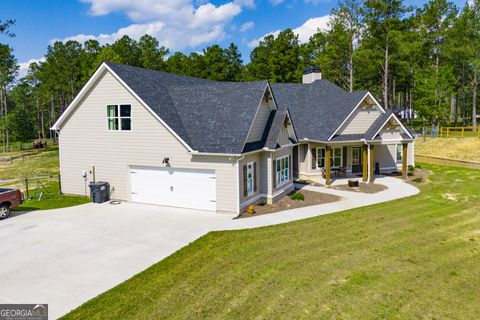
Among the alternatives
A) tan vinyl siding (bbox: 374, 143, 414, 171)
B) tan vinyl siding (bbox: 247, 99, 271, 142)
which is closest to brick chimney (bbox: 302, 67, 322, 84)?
tan vinyl siding (bbox: 374, 143, 414, 171)

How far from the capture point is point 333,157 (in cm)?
2552

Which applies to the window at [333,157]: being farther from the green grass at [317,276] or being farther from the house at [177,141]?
the green grass at [317,276]

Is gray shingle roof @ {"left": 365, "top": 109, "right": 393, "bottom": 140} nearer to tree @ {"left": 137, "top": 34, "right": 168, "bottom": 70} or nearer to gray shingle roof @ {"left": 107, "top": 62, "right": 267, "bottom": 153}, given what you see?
gray shingle roof @ {"left": 107, "top": 62, "right": 267, "bottom": 153}

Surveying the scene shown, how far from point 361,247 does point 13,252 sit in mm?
12308

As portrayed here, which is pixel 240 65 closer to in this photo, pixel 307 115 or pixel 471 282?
pixel 307 115

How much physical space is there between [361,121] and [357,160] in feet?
11.2

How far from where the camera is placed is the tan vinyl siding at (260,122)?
1716cm

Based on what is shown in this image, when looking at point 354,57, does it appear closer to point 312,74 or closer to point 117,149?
point 312,74

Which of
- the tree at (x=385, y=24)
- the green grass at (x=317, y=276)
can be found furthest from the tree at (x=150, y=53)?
the green grass at (x=317, y=276)

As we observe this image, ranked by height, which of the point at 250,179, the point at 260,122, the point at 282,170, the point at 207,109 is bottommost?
the point at 250,179

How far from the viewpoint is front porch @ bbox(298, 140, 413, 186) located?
2359 cm

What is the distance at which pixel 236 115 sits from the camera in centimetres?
1719

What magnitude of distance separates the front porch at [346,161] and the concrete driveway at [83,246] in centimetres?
1112

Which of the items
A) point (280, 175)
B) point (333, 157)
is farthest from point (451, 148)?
point (280, 175)
